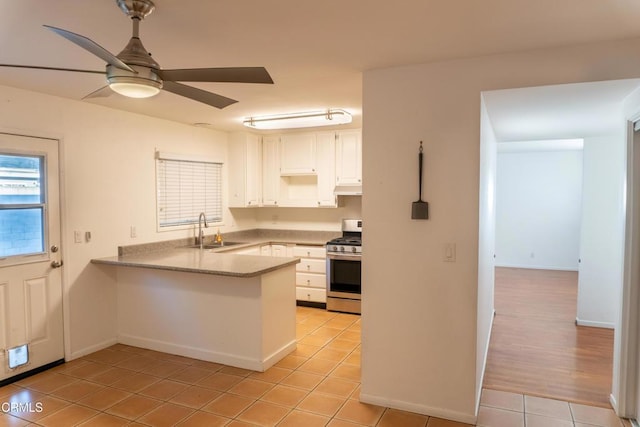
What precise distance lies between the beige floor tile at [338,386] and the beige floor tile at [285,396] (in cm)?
17

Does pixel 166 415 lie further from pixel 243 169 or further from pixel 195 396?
pixel 243 169

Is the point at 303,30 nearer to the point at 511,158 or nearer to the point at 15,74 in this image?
the point at 15,74

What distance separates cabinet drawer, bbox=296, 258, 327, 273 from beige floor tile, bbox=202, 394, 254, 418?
258cm

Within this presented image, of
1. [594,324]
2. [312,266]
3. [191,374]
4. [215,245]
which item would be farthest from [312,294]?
[594,324]

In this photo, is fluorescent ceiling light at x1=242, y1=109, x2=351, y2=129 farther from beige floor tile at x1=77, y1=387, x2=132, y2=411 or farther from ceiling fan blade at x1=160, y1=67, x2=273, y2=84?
Answer: beige floor tile at x1=77, y1=387, x2=132, y2=411

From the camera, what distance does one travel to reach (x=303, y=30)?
2.18 meters

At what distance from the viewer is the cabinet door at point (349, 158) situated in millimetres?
5476

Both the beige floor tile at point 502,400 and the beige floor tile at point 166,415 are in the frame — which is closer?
the beige floor tile at point 166,415

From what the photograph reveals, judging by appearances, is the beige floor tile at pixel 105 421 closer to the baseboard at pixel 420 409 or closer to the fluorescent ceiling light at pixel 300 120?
the baseboard at pixel 420 409

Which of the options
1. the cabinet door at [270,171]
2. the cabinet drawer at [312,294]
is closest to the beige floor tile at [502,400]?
the cabinet drawer at [312,294]

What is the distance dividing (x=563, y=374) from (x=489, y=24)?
9.81 ft

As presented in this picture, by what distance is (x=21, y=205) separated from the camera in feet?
11.0

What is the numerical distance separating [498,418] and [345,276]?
2718mm

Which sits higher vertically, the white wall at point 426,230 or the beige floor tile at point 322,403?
the white wall at point 426,230
